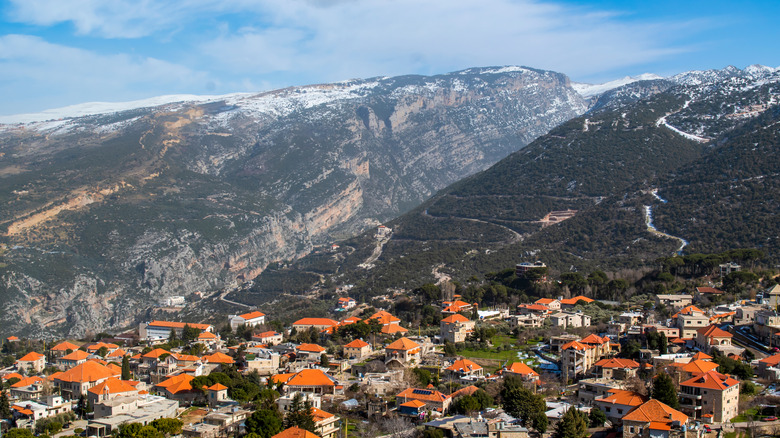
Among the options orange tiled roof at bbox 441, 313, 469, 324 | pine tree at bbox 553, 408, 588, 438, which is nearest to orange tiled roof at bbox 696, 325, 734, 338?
pine tree at bbox 553, 408, 588, 438

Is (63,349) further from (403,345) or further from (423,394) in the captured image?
(423,394)

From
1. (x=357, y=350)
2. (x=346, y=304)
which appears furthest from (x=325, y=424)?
(x=346, y=304)

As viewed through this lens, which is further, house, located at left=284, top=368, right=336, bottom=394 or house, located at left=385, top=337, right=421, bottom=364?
house, located at left=385, top=337, right=421, bottom=364

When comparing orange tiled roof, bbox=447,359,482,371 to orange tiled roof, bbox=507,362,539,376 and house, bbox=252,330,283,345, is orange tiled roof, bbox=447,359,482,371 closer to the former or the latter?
orange tiled roof, bbox=507,362,539,376

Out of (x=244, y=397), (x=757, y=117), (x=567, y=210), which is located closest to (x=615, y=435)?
(x=244, y=397)

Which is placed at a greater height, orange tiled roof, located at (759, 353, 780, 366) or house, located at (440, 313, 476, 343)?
orange tiled roof, located at (759, 353, 780, 366)

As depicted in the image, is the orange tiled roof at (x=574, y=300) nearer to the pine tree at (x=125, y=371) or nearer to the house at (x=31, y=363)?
the pine tree at (x=125, y=371)
